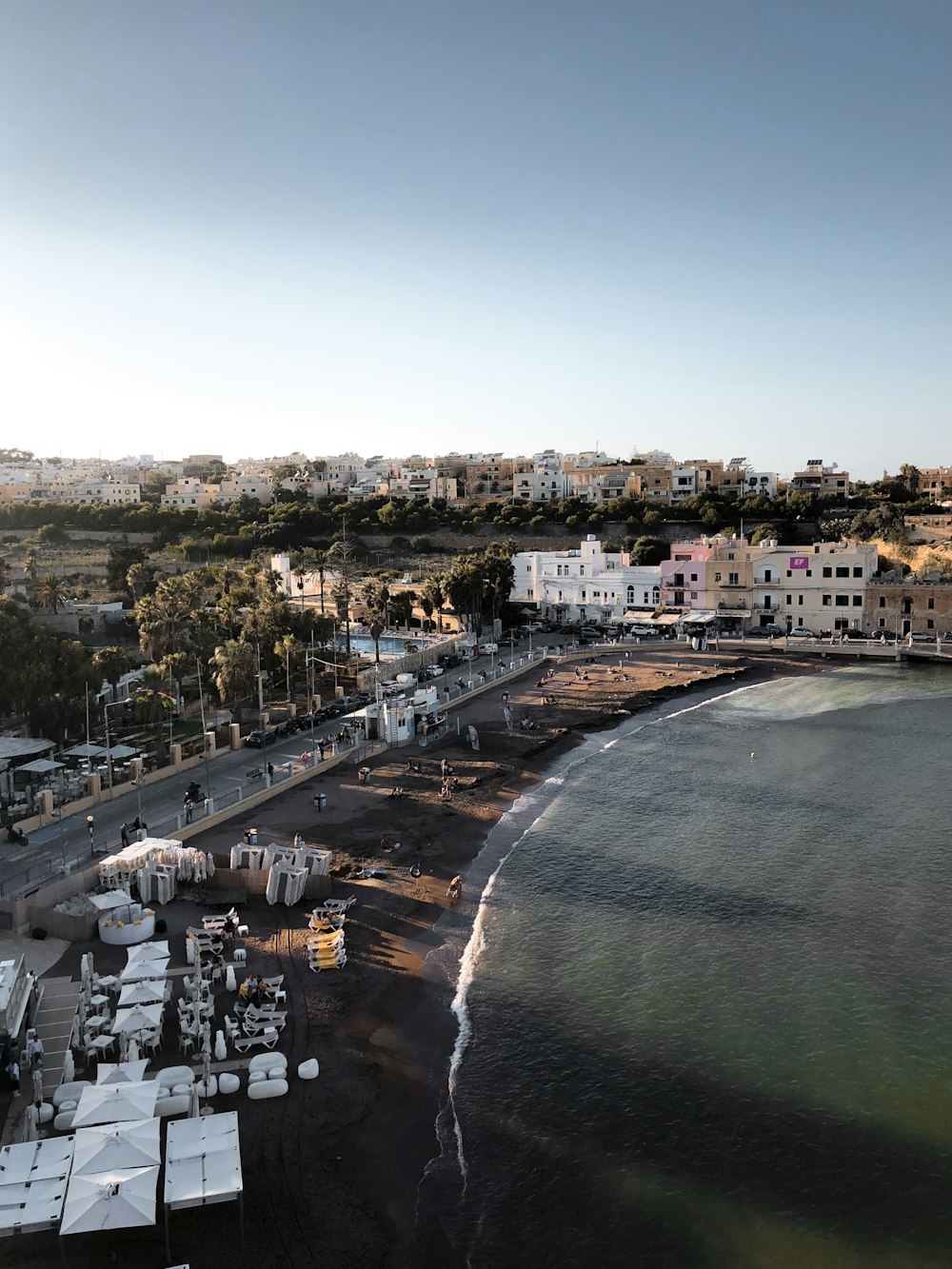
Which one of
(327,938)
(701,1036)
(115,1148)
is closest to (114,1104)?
(115,1148)

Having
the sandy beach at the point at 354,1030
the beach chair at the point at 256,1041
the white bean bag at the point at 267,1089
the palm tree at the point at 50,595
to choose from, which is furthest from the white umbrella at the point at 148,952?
the palm tree at the point at 50,595

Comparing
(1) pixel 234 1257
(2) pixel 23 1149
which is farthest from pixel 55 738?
(1) pixel 234 1257

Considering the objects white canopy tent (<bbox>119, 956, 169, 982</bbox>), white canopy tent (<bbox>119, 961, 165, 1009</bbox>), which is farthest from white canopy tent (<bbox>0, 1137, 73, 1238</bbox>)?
white canopy tent (<bbox>119, 956, 169, 982</bbox>)

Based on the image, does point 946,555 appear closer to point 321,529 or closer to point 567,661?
point 567,661

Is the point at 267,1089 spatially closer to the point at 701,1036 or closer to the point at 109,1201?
the point at 109,1201

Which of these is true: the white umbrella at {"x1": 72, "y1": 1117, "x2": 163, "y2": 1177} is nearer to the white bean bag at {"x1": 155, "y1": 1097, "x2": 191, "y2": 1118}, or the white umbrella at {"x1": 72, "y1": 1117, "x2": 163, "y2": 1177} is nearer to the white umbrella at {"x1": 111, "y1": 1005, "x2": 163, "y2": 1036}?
the white bean bag at {"x1": 155, "y1": 1097, "x2": 191, "y2": 1118}

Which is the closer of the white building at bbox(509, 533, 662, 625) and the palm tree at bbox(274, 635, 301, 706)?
the palm tree at bbox(274, 635, 301, 706)
